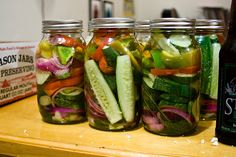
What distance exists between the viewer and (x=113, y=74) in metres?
0.45

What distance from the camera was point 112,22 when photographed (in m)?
0.45

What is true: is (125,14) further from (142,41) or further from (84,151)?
(84,151)

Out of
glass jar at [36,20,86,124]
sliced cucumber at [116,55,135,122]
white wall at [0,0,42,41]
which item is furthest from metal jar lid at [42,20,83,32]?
white wall at [0,0,42,41]

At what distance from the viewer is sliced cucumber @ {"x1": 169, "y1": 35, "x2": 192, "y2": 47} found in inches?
16.9

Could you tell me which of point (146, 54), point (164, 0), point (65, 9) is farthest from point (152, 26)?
point (164, 0)

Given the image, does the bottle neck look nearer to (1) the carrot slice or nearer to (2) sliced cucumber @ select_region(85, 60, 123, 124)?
(1) the carrot slice

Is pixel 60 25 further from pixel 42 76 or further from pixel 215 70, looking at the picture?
pixel 215 70

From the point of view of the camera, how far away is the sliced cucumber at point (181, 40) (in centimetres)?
43

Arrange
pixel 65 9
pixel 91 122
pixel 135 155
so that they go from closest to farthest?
pixel 135 155
pixel 91 122
pixel 65 9

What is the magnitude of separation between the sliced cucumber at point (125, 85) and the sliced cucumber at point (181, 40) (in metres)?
0.07

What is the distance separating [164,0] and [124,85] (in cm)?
167

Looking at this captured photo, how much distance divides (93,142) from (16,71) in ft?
0.96

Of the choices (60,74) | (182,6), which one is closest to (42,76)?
(60,74)

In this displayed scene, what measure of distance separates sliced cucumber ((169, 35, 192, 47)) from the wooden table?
13cm
